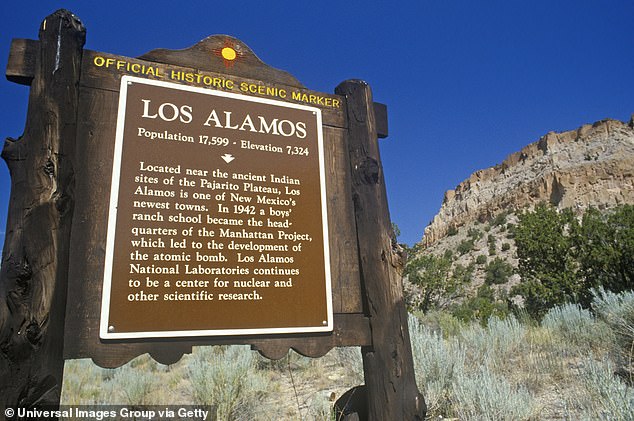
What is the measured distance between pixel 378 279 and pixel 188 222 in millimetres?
1435

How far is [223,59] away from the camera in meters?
3.25

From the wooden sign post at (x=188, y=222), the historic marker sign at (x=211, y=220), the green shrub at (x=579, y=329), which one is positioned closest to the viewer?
the wooden sign post at (x=188, y=222)

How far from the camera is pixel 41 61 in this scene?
8.69ft

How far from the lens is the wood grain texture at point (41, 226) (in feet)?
7.27

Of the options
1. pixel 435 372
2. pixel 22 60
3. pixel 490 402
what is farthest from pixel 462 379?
pixel 22 60

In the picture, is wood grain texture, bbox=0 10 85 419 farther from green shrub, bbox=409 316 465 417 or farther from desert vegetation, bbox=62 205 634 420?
green shrub, bbox=409 316 465 417

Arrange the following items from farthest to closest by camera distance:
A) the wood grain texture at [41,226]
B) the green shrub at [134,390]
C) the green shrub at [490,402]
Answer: the green shrub at [134,390], the green shrub at [490,402], the wood grain texture at [41,226]

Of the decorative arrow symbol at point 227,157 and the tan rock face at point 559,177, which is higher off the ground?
the tan rock face at point 559,177

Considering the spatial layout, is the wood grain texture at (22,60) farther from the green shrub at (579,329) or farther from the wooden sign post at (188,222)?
the green shrub at (579,329)

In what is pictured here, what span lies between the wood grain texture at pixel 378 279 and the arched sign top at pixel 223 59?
25.8 inches

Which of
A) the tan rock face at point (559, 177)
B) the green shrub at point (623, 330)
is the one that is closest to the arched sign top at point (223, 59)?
the green shrub at point (623, 330)

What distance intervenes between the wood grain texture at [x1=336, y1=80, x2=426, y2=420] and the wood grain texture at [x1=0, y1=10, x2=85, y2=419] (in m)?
1.97

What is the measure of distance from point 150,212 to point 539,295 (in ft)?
47.3

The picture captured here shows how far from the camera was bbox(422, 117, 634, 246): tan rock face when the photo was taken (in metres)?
48.5
